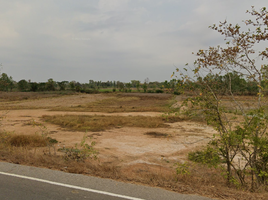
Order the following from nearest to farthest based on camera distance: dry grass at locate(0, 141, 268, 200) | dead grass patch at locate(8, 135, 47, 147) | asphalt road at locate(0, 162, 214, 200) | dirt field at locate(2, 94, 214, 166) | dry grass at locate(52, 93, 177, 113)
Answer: asphalt road at locate(0, 162, 214, 200), dry grass at locate(0, 141, 268, 200), dirt field at locate(2, 94, 214, 166), dead grass patch at locate(8, 135, 47, 147), dry grass at locate(52, 93, 177, 113)

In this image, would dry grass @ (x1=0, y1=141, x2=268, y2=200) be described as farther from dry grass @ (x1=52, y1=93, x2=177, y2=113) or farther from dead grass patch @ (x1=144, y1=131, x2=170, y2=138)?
dry grass @ (x1=52, y1=93, x2=177, y2=113)

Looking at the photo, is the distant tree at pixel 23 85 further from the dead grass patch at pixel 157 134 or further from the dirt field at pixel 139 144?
the dead grass patch at pixel 157 134

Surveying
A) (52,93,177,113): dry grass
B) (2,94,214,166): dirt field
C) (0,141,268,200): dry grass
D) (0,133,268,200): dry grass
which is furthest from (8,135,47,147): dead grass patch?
(52,93,177,113): dry grass

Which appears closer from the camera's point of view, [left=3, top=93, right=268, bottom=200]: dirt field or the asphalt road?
the asphalt road

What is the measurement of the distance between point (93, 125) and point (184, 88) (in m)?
14.2

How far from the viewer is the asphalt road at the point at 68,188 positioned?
462cm

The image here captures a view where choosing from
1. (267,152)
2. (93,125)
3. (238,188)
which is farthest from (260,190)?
(93,125)

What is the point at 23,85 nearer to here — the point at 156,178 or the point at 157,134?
the point at 157,134

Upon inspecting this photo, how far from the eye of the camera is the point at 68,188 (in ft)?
16.5

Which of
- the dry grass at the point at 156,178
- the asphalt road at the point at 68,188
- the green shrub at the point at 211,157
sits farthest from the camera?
the green shrub at the point at 211,157

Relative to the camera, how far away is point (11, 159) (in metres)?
7.16

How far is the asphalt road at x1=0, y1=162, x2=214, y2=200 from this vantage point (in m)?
4.62

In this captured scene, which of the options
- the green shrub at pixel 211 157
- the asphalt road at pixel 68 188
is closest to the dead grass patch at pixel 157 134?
the green shrub at pixel 211 157

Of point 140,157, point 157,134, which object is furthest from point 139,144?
point 157,134
